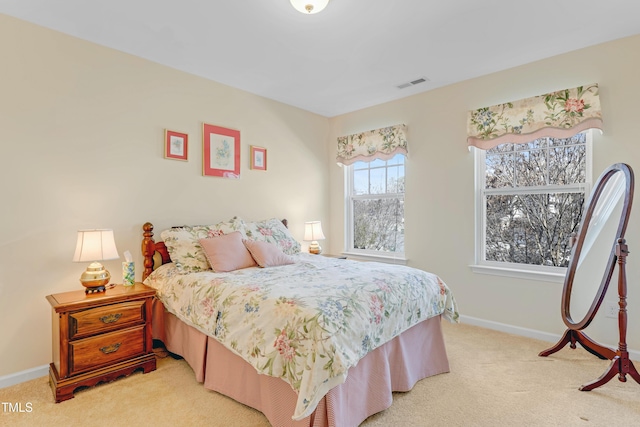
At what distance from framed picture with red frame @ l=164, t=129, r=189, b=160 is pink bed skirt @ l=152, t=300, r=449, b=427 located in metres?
1.44

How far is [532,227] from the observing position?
3096mm

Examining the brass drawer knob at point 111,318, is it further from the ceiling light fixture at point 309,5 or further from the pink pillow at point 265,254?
the ceiling light fixture at point 309,5

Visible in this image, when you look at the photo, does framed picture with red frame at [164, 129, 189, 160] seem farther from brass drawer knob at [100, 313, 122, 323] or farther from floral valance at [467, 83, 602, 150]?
floral valance at [467, 83, 602, 150]

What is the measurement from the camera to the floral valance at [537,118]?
2660 mm

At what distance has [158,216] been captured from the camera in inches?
118

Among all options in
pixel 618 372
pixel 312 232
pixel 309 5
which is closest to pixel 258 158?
pixel 312 232

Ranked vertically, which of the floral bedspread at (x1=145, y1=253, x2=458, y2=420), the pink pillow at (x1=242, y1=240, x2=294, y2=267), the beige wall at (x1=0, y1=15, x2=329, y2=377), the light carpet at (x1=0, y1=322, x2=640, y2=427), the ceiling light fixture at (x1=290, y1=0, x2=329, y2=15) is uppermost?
the ceiling light fixture at (x1=290, y1=0, x2=329, y2=15)

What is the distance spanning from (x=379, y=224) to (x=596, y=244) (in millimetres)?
2189

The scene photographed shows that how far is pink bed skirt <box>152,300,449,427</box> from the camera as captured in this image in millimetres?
1656

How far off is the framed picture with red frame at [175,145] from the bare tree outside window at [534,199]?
3000mm

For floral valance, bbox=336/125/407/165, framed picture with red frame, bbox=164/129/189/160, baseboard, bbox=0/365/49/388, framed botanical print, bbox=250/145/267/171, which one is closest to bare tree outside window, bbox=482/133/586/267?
floral valance, bbox=336/125/407/165

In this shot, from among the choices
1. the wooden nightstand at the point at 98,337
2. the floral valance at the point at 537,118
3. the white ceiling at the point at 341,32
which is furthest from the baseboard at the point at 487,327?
the white ceiling at the point at 341,32

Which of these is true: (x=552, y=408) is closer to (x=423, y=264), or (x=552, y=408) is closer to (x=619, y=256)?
(x=619, y=256)

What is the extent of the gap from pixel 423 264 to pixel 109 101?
11.2 feet
